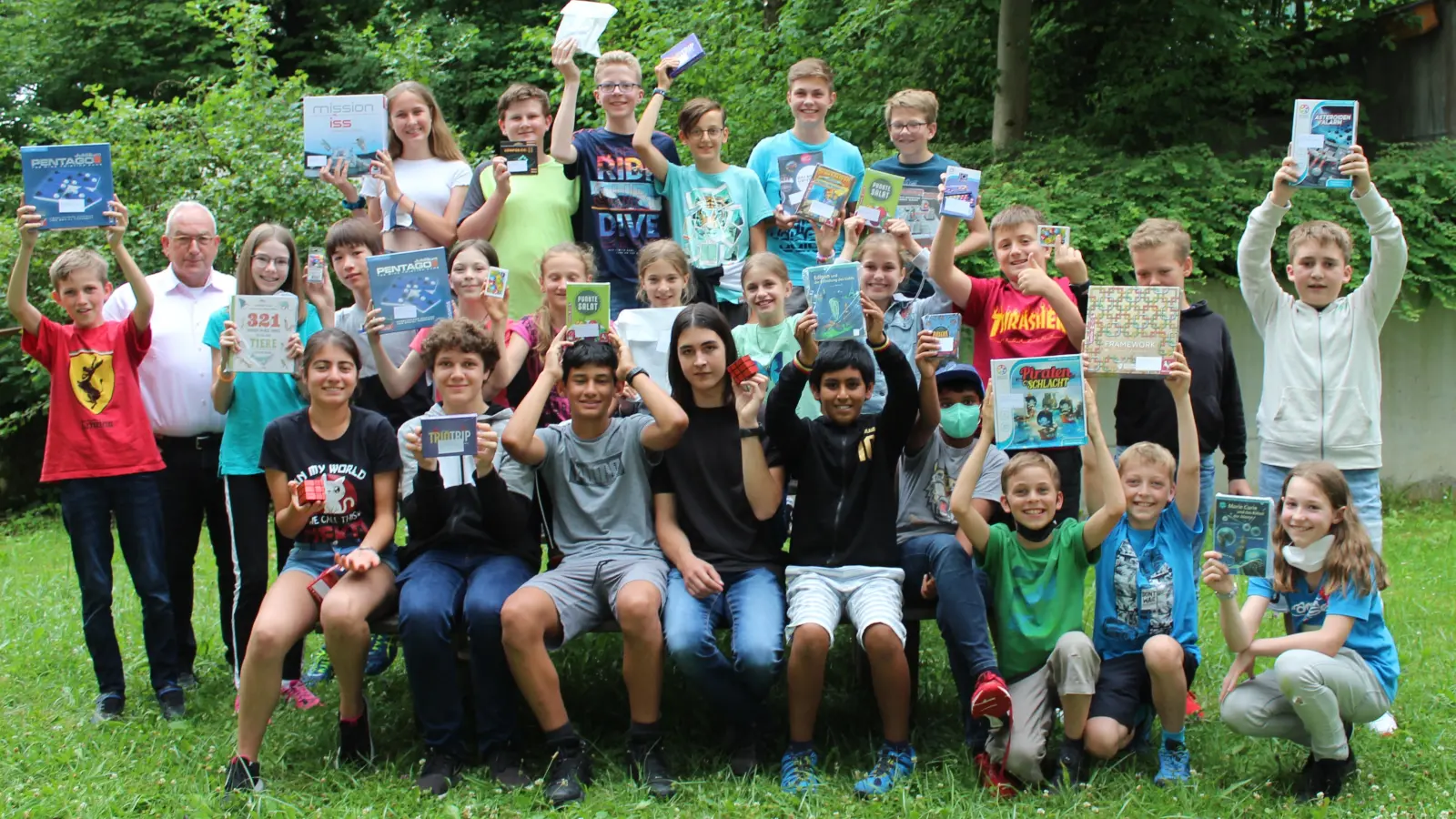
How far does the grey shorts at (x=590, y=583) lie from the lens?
4.45 m

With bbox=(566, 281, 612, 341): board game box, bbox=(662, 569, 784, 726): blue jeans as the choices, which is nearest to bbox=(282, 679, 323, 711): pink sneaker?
bbox=(662, 569, 784, 726): blue jeans

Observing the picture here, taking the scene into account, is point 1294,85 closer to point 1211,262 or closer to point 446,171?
point 1211,262

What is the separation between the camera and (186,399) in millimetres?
5195

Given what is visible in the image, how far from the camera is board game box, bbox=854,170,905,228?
216 inches

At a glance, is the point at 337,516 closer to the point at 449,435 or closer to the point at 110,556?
the point at 449,435

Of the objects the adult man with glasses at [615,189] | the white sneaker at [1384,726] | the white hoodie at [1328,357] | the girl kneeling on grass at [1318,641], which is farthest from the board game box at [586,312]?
the white sneaker at [1384,726]

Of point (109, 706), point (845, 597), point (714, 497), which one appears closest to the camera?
point (845, 597)

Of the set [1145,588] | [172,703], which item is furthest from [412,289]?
[1145,588]

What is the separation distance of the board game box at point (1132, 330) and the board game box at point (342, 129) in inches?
125

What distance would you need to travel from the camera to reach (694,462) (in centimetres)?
475

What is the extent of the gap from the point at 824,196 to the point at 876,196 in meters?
0.25

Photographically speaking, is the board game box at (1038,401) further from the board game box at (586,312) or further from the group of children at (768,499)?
the board game box at (586,312)

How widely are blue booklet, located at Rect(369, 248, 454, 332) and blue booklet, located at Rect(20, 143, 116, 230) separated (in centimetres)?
114

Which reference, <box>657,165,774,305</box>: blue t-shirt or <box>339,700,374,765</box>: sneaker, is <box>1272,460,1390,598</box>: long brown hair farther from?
<box>339,700,374,765</box>: sneaker
